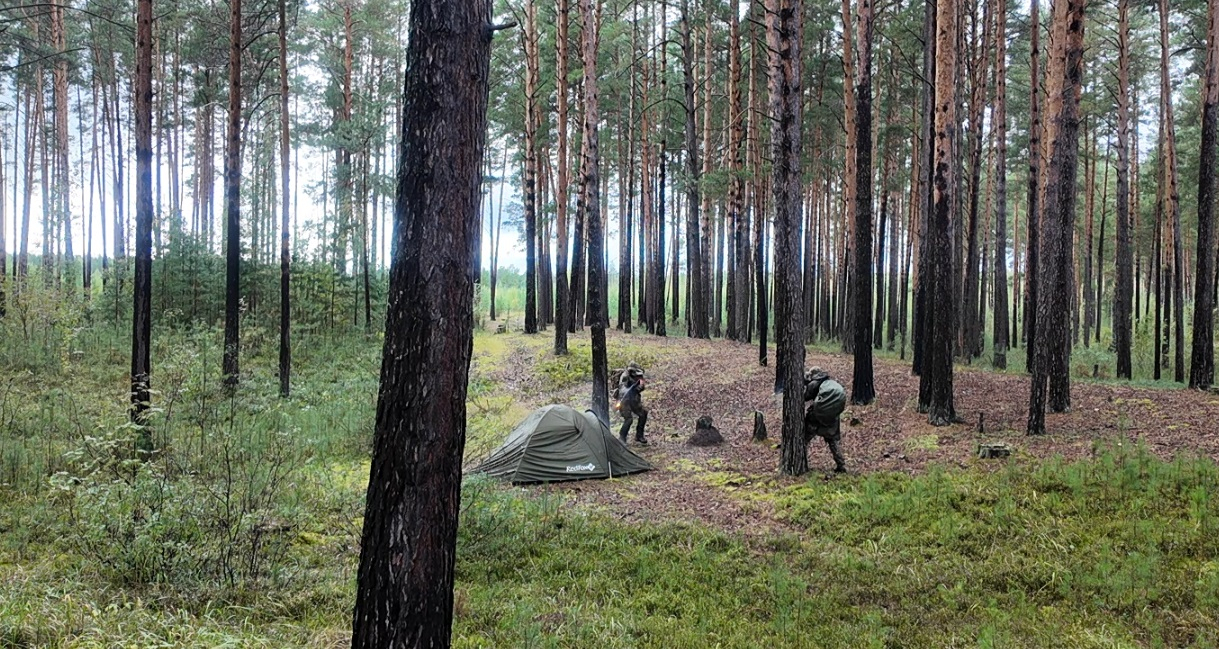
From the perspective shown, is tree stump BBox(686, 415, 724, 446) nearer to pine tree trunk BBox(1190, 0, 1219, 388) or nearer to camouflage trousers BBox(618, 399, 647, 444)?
camouflage trousers BBox(618, 399, 647, 444)

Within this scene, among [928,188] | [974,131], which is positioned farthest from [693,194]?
[928,188]

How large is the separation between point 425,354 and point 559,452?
22.7ft

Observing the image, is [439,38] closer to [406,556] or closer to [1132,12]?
[406,556]

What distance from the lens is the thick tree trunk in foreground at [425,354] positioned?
2967 millimetres

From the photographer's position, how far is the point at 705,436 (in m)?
11.3

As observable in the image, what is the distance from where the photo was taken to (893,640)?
14.7 feet

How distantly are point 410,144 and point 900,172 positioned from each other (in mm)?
25654

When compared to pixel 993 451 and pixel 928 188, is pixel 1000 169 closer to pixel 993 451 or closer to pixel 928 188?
pixel 928 188

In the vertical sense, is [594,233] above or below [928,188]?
below

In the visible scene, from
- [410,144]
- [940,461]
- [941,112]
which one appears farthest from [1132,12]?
[410,144]

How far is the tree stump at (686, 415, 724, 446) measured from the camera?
11.2 m

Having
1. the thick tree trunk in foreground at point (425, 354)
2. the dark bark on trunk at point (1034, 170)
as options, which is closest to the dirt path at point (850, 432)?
the dark bark on trunk at point (1034, 170)

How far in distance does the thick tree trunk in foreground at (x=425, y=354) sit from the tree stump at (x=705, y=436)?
8540 mm

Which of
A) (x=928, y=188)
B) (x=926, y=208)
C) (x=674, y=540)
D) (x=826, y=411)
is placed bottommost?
(x=674, y=540)
